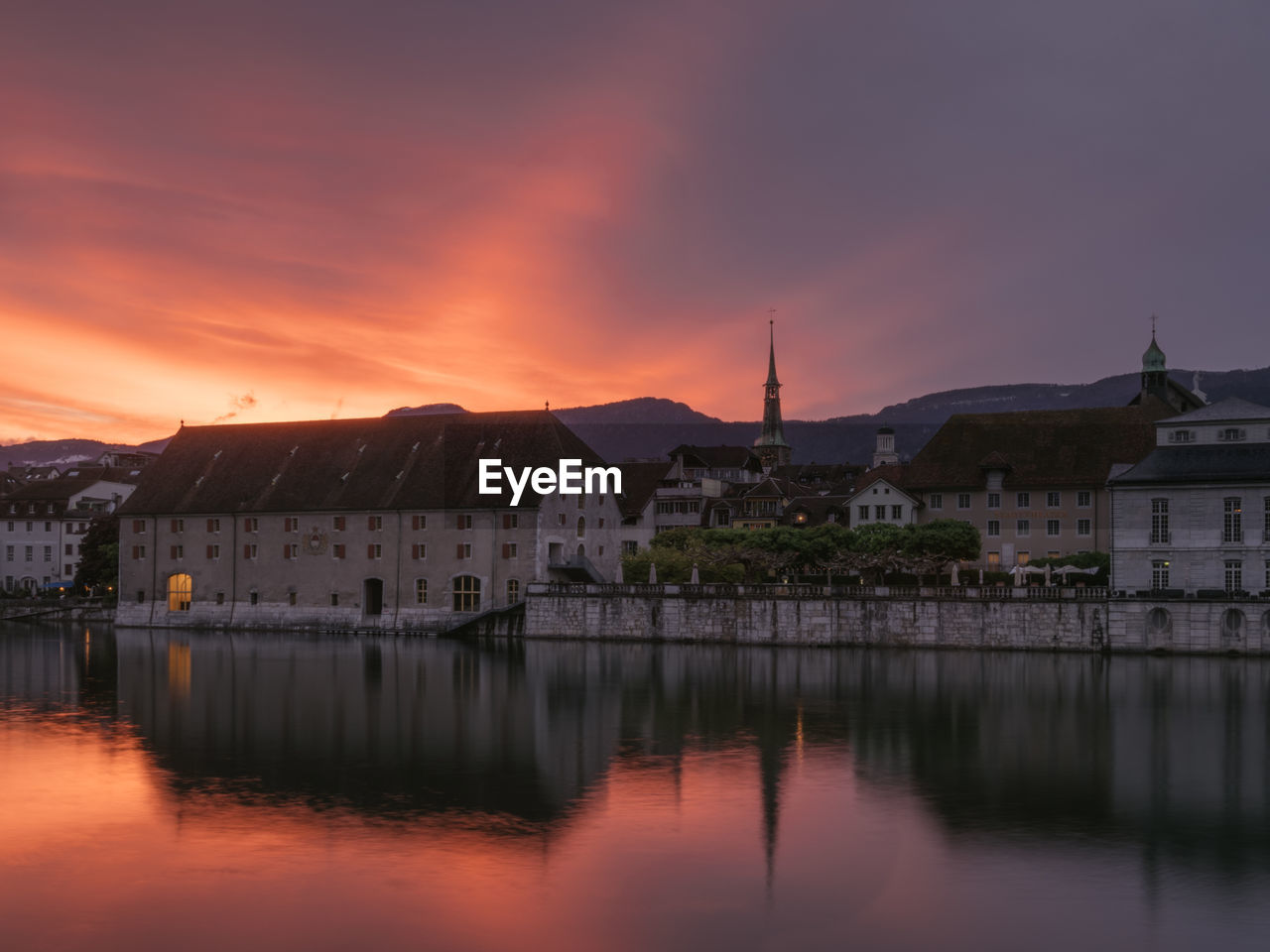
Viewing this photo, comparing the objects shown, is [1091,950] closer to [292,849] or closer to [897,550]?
[292,849]

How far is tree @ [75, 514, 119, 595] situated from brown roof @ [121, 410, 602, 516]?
13098 millimetres

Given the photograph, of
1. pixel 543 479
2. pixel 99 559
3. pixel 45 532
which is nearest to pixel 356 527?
pixel 543 479

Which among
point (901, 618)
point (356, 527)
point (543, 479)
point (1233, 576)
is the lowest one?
point (901, 618)

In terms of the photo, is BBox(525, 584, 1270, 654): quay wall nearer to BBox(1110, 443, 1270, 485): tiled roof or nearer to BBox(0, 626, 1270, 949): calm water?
BBox(1110, 443, 1270, 485): tiled roof

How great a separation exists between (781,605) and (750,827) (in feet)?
144

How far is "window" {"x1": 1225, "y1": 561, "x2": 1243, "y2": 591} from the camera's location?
6381 centimetres

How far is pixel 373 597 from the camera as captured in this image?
8519 centimetres

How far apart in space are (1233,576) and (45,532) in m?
106

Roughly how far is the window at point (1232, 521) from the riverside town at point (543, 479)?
36.9 metres

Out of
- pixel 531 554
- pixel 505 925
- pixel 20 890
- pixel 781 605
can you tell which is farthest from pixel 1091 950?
pixel 531 554

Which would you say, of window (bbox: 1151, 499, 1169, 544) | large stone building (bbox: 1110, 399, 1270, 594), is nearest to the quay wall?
large stone building (bbox: 1110, 399, 1270, 594)

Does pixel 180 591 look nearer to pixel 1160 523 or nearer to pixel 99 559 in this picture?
pixel 99 559

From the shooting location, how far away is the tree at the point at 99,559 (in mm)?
104625

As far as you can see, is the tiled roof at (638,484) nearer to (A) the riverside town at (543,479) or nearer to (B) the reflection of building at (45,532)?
(A) the riverside town at (543,479)
